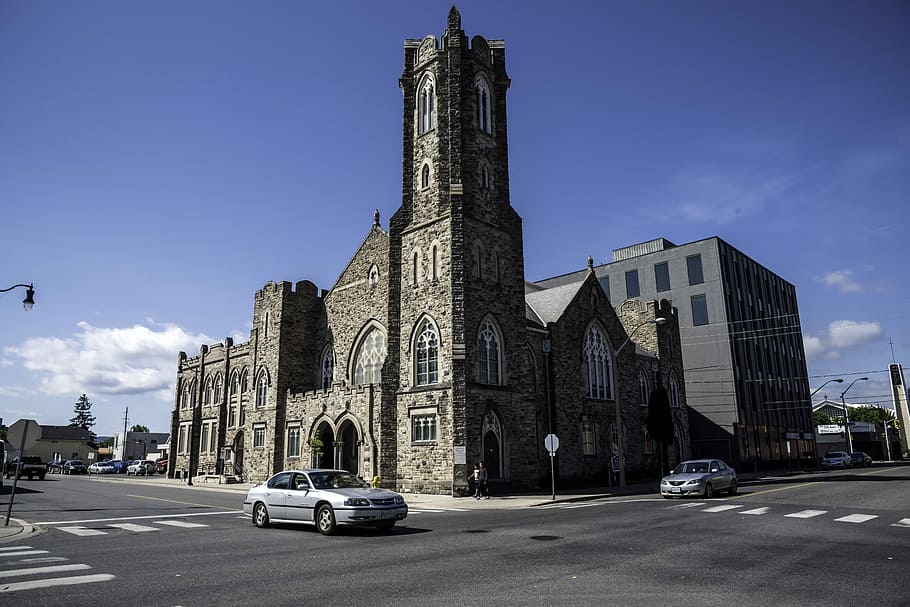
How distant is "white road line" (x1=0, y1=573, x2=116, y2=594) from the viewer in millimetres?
8242

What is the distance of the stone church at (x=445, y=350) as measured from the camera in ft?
94.6

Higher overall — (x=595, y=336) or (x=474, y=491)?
(x=595, y=336)

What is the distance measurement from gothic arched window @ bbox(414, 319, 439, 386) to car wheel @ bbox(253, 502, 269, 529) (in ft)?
45.7

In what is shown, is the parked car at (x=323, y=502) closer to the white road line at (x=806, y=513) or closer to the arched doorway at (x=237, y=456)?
the white road line at (x=806, y=513)

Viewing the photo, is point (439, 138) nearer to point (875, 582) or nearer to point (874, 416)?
point (875, 582)

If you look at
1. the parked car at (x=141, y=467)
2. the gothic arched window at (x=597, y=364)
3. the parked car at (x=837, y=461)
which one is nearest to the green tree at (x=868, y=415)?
the parked car at (x=837, y=461)

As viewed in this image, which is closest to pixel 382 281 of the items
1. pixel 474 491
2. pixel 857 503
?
pixel 474 491

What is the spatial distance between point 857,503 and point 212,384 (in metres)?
41.9

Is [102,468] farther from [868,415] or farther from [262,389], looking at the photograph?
[868,415]

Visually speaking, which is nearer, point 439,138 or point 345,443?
point 439,138

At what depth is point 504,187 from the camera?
1305 inches

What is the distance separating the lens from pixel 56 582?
28.3 feet

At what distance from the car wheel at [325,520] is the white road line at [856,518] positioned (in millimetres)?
12459

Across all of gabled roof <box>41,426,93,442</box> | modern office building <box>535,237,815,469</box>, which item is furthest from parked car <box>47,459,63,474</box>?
modern office building <box>535,237,815,469</box>
